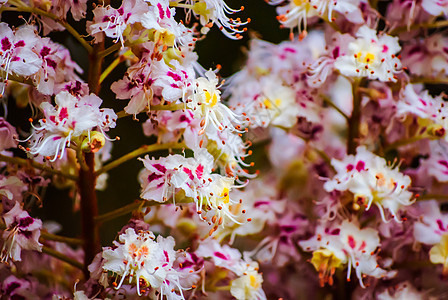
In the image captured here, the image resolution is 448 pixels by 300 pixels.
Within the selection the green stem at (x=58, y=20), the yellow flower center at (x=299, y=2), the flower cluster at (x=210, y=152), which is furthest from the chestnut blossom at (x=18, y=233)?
the yellow flower center at (x=299, y=2)

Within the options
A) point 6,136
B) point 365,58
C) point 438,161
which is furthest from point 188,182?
point 438,161

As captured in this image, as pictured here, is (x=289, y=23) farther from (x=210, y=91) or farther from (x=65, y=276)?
(x=65, y=276)

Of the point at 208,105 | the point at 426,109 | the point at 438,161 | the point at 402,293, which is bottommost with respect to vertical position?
the point at 402,293

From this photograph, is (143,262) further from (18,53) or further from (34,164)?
(18,53)

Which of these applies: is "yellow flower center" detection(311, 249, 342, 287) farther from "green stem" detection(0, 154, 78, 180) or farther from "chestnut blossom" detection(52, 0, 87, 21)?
"chestnut blossom" detection(52, 0, 87, 21)

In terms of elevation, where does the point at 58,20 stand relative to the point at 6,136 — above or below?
above

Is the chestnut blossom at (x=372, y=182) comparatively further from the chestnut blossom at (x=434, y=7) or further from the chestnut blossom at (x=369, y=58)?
the chestnut blossom at (x=434, y=7)
